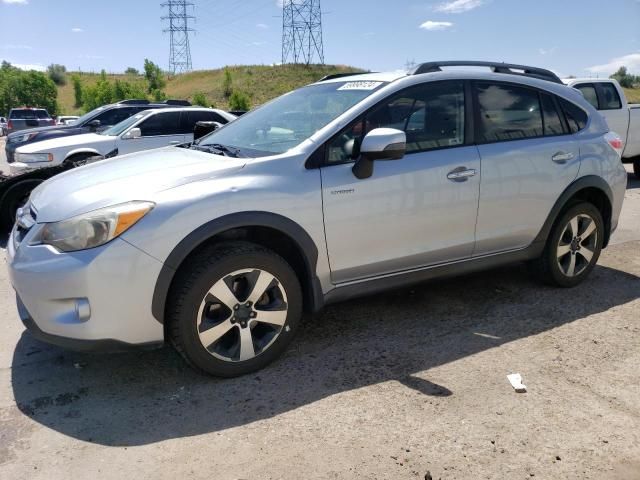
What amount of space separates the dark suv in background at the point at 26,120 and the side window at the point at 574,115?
987 inches

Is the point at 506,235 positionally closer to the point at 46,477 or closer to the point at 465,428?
the point at 465,428

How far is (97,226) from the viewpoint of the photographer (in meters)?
2.83

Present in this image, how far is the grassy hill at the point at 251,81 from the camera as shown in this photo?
63.2 metres

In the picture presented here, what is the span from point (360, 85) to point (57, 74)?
109847 mm

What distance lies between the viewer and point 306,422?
2.82 metres

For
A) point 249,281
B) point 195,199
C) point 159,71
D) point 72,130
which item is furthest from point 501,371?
point 159,71

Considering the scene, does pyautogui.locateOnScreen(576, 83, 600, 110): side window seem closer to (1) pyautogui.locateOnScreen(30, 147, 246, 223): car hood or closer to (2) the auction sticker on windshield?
(2) the auction sticker on windshield

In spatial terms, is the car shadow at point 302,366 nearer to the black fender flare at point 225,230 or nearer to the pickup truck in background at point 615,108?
the black fender flare at point 225,230

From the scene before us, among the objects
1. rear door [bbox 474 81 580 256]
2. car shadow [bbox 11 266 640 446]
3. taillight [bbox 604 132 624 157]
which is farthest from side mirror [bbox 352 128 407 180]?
taillight [bbox 604 132 624 157]

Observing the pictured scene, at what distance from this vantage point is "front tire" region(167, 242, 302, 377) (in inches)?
118

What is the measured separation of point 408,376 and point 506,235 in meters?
1.49

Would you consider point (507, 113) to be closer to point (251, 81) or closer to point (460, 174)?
point (460, 174)

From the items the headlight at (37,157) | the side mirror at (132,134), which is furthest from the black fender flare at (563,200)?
the headlight at (37,157)

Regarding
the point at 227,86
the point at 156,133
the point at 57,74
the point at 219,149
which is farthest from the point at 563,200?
the point at 57,74
